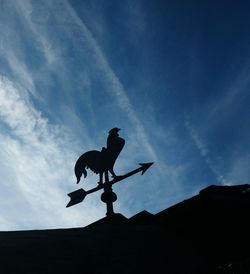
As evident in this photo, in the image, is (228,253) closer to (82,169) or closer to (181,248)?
(181,248)

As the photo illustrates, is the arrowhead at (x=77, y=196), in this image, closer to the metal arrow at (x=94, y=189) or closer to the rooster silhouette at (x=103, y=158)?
the metal arrow at (x=94, y=189)

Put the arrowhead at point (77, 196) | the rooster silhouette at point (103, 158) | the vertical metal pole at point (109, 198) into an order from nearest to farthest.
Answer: the vertical metal pole at point (109, 198), the arrowhead at point (77, 196), the rooster silhouette at point (103, 158)

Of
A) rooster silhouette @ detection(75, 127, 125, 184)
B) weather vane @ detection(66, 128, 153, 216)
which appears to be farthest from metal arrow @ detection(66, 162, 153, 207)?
rooster silhouette @ detection(75, 127, 125, 184)

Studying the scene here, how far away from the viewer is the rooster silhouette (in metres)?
5.68

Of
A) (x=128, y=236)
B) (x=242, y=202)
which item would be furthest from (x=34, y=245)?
(x=242, y=202)

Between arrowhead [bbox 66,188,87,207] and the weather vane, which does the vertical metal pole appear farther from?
arrowhead [bbox 66,188,87,207]

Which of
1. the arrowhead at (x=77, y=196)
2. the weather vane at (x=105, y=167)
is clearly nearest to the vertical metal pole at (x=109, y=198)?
the weather vane at (x=105, y=167)

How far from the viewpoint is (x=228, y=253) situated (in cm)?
426

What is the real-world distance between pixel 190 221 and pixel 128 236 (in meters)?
0.91

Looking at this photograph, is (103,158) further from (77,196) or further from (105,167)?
(77,196)

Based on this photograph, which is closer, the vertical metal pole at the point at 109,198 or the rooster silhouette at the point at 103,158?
the vertical metal pole at the point at 109,198

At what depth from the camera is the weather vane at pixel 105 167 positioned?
5195mm

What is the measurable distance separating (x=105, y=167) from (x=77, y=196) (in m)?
0.73

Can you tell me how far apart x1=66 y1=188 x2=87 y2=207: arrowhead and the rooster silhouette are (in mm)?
370
